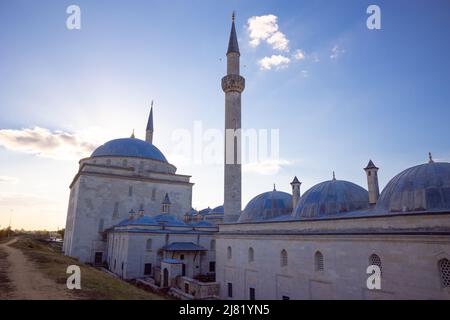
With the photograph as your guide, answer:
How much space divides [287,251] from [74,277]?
394 inches

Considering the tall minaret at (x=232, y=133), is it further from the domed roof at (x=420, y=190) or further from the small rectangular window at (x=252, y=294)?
the domed roof at (x=420, y=190)

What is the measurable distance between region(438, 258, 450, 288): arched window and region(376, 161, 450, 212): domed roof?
6.18 ft

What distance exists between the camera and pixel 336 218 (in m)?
13.9

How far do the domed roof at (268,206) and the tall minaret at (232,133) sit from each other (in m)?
2.75

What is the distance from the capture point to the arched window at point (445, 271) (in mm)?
9812

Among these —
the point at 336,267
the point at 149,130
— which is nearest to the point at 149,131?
the point at 149,130

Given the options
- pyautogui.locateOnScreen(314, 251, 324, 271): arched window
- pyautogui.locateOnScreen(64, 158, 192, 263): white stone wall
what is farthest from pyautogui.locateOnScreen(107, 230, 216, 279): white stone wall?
pyautogui.locateOnScreen(314, 251, 324, 271): arched window

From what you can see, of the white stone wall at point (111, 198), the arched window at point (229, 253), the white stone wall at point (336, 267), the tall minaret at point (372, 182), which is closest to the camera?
the white stone wall at point (336, 267)

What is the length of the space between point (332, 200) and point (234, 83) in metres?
14.2

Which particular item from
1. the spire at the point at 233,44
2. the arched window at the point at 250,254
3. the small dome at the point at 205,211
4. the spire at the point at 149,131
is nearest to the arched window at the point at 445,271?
the arched window at the point at 250,254

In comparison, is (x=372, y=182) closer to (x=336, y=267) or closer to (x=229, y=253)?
(x=336, y=267)

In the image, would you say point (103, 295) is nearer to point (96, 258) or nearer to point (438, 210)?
point (438, 210)

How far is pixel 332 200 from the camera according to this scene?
16.0 m

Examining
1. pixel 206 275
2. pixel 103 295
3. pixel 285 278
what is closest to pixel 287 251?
pixel 285 278
